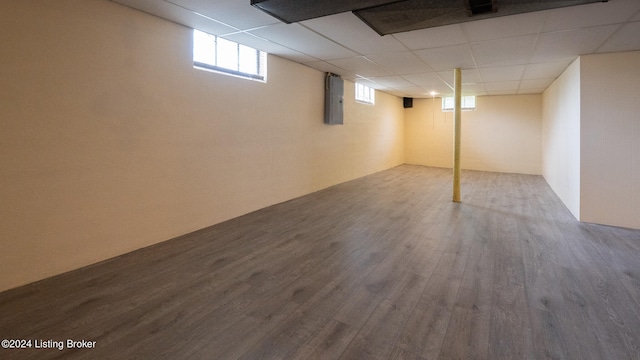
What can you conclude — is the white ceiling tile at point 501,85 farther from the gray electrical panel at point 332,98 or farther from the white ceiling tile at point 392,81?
the gray electrical panel at point 332,98

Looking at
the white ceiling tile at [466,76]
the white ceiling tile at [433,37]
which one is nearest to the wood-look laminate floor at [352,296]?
the white ceiling tile at [433,37]

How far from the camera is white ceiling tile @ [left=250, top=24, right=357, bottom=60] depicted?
368cm

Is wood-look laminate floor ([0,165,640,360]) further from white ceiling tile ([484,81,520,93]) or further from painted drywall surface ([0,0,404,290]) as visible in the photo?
white ceiling tile ([484,81,520,93])

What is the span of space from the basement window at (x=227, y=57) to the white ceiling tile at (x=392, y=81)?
3.10 m

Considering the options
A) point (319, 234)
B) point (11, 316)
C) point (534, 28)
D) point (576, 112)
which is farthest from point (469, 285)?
point (576, 112)

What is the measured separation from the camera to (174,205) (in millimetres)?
3625

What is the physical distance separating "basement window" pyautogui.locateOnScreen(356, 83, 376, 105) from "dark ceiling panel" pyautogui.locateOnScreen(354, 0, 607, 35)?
471 centimetres

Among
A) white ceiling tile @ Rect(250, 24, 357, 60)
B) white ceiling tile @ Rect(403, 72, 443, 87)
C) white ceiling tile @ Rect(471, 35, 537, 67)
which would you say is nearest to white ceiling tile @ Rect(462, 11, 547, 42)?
white ceiling tile @ Rect(471, 35, 537, 67)

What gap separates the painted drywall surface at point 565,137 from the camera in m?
4.57

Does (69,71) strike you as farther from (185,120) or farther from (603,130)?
(603,130)

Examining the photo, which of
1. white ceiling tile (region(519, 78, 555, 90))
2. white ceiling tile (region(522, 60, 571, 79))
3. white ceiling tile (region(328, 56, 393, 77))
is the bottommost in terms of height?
white ceiling tile (region(522, 60, 571, 79))

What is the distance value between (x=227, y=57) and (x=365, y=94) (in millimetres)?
4917

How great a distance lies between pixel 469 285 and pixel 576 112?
386 cm

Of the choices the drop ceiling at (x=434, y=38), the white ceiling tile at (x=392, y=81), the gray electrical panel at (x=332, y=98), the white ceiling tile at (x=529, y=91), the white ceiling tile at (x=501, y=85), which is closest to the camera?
the drop ceiling at (x=434, y=38)
